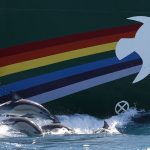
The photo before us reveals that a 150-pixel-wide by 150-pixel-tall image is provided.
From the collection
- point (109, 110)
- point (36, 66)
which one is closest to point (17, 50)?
point (36, 66)

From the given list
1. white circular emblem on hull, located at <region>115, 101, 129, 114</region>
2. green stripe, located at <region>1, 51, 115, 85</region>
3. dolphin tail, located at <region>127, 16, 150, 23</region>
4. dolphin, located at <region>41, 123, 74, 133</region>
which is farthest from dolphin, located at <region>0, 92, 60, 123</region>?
dolphin tail, located at <region>127, 16, 150, 23</region>

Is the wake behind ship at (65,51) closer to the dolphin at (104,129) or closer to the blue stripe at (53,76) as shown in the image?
the blue stripe at (53,76)

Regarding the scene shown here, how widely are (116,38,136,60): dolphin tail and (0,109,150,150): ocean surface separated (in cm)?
118

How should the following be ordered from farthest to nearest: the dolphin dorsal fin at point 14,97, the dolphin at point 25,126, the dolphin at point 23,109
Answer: the dolphin dorsal fin at point 14,97 → the dolphin at point 23,109 → the dolphin at point 25,126

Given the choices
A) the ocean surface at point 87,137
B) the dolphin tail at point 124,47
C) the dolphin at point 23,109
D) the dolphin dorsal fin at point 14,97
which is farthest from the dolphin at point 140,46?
the dolphin dorsal fin at point 14,97

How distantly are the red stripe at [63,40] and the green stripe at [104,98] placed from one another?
983 millimetres

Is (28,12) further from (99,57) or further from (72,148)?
(72,148)

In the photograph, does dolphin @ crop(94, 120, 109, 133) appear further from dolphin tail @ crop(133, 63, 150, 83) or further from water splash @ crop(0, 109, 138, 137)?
dolphin tail @ crop(133, 63, 150, 83)

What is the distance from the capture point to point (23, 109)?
1209 centimetres

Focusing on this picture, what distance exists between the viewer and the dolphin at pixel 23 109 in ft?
39.4

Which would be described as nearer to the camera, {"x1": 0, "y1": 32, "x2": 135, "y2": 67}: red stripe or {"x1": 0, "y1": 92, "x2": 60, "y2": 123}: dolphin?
{"x1": 0, "y1": 92, "x2": 60, "y2": 123}: dolphin

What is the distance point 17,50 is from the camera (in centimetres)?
1249

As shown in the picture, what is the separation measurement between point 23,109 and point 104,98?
1.79m

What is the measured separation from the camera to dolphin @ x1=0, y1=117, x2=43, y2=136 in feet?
36.8
